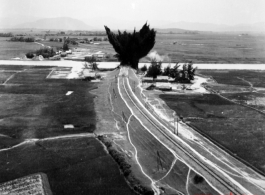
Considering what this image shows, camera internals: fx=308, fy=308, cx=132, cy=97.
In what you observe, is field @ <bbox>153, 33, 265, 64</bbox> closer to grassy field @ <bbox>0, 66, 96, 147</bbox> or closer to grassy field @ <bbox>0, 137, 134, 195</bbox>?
grassy field @ <bbox>0, 66, 96, 147</bbox>

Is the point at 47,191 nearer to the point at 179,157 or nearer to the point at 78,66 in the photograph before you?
the point at 179,157

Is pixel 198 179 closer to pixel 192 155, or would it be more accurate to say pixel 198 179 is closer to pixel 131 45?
pixel 192 155

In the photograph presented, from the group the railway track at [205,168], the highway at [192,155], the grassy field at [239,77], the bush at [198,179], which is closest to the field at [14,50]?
the grassy field at [239,77]

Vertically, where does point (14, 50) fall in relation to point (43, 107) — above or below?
above

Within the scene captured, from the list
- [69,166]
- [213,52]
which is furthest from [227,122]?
[213,52]

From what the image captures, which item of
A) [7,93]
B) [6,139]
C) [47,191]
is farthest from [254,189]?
[7,93]

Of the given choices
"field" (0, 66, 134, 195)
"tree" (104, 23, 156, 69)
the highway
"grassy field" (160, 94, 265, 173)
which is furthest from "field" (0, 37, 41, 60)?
the highway

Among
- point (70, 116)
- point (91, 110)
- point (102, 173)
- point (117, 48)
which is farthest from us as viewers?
point (117, 48)
